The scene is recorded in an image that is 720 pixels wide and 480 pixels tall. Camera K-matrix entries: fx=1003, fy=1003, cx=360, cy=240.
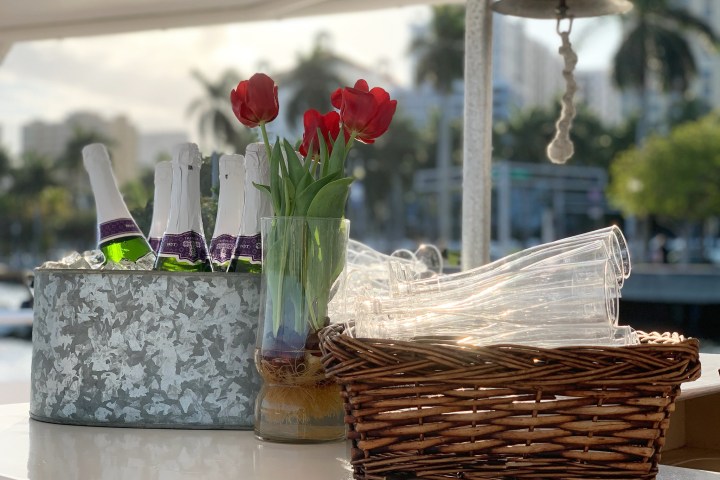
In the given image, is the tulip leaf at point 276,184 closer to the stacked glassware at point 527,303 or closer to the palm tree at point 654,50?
the stacked glassware at point 527,303

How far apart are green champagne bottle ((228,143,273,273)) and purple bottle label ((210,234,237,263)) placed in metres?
0.03

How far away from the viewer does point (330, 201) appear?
3.00ft

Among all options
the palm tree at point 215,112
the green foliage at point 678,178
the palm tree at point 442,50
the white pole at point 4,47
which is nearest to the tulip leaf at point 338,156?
the white pole at point 4,47

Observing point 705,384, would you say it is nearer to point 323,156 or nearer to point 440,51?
point 323,156

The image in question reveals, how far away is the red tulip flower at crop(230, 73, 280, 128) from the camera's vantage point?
0.92 m

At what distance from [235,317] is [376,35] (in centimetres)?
4081

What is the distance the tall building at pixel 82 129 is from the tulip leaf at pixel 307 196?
41.4m

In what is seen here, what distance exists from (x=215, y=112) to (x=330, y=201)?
1414 inches

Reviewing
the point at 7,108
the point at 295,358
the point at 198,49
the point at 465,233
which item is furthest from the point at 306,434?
the point at 7,108

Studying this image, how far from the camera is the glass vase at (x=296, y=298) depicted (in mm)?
909

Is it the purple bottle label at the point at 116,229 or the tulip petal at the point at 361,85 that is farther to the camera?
the purple bottle label at the point at 116,229

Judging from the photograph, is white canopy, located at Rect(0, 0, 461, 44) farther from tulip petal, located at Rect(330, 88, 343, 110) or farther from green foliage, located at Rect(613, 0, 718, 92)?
green foliage, located at Rect(613, 0, 718, 92)

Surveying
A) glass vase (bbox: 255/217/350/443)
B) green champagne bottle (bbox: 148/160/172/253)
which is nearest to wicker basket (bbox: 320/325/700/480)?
glass vase (bbox: 255/217/350/443)

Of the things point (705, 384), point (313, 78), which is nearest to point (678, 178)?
point (313, 78)
